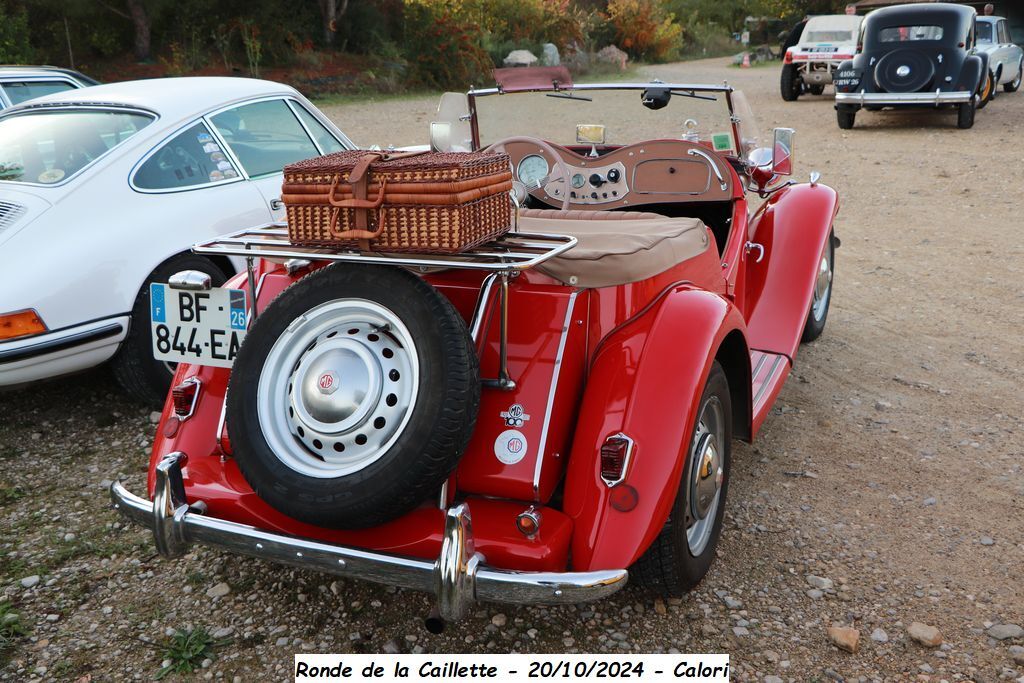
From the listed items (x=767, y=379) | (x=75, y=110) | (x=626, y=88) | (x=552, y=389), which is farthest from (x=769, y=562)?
(x=75, y=110)

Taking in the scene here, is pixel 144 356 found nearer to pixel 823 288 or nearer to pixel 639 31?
pixel 823 288

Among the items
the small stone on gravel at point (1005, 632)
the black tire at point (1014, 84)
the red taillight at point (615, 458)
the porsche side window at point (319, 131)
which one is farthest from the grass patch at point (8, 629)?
the black tire at point (1014, 84)

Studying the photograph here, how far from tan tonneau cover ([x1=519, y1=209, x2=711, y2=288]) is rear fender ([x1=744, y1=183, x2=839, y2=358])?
0.93 metres

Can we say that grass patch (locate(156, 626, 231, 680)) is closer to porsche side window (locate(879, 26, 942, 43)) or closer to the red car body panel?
the red car body panel

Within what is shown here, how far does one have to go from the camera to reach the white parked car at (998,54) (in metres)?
15.0

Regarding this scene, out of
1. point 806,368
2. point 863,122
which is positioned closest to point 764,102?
point 863,122

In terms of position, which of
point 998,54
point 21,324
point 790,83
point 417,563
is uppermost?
point 998,54

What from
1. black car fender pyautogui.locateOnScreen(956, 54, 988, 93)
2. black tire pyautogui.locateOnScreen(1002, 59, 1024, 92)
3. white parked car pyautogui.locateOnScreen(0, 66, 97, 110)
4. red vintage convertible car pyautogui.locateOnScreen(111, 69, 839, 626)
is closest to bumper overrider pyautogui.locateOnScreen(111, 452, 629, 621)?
red vintage convertible car pyautogui.locateOnScreen(111, 69, 839, 626)

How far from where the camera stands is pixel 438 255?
7.73 ft

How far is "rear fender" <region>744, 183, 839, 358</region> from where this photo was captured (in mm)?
4008

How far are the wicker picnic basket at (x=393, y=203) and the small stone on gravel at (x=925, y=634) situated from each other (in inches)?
69.4

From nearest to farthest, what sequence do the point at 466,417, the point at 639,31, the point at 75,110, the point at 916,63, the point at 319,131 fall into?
the point at 466,417
the point at 75,110
the point at 319,131
the point at 916,63
the point at 639,31

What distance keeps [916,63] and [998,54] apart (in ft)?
13.3

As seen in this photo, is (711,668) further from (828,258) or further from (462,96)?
(828,258)
